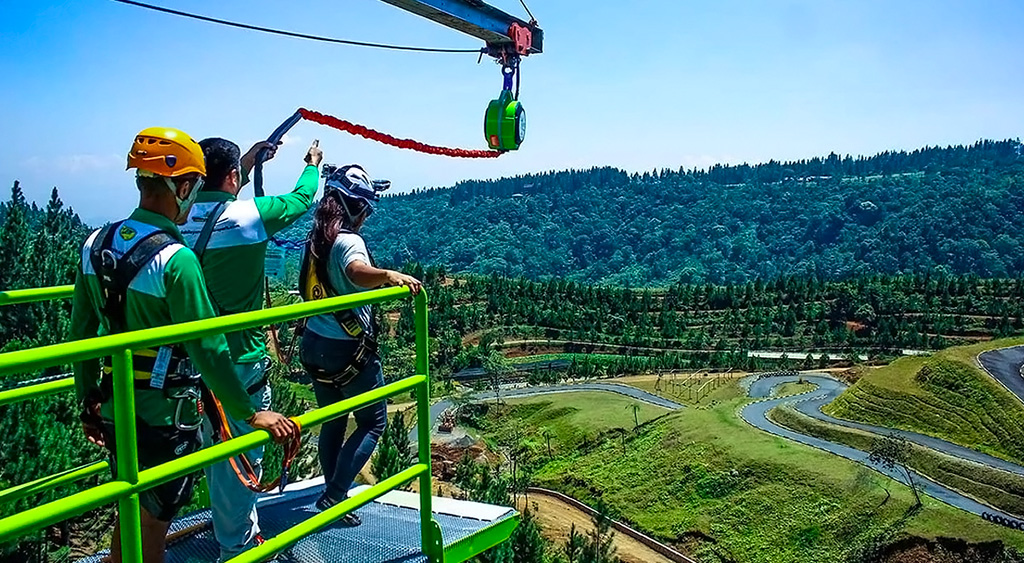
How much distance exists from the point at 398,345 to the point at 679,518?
115 ft

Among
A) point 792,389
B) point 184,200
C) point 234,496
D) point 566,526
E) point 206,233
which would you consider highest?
point 184,200

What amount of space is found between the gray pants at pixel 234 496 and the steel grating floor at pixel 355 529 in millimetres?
324

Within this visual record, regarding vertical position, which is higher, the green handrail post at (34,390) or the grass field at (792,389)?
the green handrail post at (34,390)

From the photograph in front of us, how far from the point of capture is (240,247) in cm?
342

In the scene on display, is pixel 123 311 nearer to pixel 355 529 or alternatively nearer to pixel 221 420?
pixel 221 420

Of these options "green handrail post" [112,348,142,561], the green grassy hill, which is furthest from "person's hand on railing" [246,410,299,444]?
the green grassy hill

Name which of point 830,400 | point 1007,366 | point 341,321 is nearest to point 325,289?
point 341,321

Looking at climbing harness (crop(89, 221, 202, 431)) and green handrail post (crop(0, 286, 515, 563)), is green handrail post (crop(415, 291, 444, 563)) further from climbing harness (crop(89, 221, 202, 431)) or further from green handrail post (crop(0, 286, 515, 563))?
climbing harness (crop(89, 221, 202, 431))

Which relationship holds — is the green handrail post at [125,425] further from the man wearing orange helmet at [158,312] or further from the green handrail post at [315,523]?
the green handrail post at [315,523]

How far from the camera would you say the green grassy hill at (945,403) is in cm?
3819

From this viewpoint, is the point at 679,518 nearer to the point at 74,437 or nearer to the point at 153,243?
the point at 74,437

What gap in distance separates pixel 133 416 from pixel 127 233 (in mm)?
649

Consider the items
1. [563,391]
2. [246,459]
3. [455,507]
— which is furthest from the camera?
[563,391]

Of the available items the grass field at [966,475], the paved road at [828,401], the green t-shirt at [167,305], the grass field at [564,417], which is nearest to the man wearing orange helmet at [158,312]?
the green t-shirt at [167,305]
